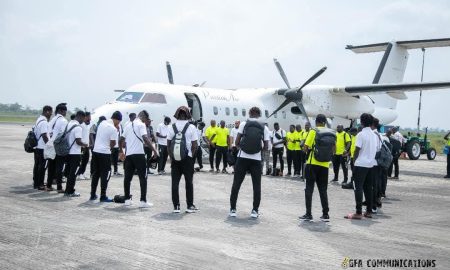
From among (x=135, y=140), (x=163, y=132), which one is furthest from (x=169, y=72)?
(x=135, y=140)

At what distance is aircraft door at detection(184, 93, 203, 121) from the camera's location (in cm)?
2127

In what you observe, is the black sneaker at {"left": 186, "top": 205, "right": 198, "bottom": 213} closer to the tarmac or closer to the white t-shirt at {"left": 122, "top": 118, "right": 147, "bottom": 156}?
the tarmac

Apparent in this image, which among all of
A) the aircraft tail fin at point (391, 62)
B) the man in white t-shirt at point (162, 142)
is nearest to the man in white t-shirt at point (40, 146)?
the man in white t-shirt at point (162, 142)

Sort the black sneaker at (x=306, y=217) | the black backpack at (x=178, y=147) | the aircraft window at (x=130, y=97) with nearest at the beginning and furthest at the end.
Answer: the black sneaker at (x=306, y=217) < the black backpack at (x=178, y=147) < the aircraft window at (x=130, y=97)

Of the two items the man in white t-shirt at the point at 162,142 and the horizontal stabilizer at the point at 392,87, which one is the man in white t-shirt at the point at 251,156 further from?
the horizontal stabilizer at the point at 392,87

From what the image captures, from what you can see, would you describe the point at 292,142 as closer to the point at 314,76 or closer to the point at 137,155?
the point at 314,76

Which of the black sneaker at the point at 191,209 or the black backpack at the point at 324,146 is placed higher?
the black backpack at the point at 324,146

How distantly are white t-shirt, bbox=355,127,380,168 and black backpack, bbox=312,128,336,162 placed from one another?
696 mm

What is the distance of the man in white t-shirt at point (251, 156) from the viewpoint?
8.74 m

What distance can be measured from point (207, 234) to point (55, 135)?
207 inches

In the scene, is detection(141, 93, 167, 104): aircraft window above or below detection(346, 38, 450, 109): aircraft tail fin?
below

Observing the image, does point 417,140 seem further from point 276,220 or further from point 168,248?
point 168,248

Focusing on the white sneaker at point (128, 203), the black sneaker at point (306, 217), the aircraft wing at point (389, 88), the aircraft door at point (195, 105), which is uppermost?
the aircraft wing at point (389, 88)

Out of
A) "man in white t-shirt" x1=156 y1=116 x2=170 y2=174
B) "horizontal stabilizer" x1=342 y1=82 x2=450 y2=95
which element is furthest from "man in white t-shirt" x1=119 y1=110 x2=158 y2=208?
"horizontal stabilizer" x1=342 y1=82 x2=450 y2=95
